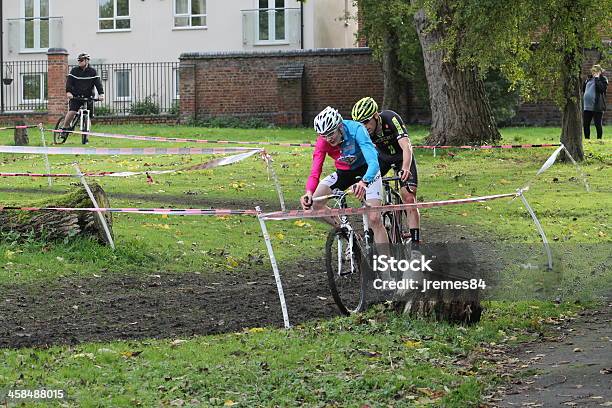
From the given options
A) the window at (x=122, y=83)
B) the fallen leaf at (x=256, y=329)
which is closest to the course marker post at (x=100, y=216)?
the fallen leaf at (x=256, y=329)

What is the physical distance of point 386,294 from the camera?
10.4m

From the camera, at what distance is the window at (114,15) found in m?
45.8

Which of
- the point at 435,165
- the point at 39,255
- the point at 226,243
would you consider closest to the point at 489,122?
the point at 435,165

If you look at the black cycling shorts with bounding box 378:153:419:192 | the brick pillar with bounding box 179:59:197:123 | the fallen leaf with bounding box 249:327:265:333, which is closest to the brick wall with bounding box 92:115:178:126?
the brick pillar with bounding box 179:59:197:123

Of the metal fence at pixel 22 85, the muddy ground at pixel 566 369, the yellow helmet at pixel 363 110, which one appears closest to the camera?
the muddy ground at pixel 566 369

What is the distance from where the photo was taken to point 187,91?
39.3 meters

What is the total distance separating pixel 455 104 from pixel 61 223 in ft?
48.2

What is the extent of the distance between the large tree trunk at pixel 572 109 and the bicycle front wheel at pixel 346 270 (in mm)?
12152

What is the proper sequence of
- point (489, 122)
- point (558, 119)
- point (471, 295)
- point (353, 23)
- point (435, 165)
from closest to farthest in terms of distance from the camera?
1. point (471, 295)
2. point (435, 165)
3. point (489, 122)
4. point (558, 119)
5. point (353, 23)

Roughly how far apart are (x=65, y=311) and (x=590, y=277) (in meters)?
5.42

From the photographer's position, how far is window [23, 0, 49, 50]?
46250 mm

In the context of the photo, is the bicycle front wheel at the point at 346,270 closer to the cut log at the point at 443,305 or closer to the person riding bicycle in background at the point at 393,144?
the cut log at the point at 443,305

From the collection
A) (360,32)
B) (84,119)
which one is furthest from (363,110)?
(360,32)

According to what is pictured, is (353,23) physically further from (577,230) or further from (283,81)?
(577,230)
